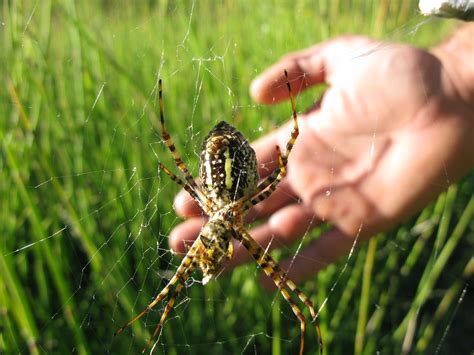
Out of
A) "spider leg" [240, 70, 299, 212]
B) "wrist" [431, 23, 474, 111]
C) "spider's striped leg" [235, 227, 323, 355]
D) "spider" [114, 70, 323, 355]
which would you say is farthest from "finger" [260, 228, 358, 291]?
"wrist" [431, 23, 474, 111]

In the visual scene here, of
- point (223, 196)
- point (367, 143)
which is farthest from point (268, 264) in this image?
point (367, 143)

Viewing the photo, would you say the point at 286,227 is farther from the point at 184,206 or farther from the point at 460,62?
the point at 460,62

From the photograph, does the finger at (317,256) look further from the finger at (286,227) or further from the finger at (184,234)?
the finger at (184,234)

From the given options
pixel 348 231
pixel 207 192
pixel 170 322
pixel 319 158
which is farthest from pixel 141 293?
pixel 319 158

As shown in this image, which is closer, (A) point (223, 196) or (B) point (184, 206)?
(A) point (223, 196)

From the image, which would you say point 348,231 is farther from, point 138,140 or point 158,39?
point 158,39

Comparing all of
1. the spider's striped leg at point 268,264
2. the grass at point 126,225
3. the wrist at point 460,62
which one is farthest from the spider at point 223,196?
the wrist at point 460,62
